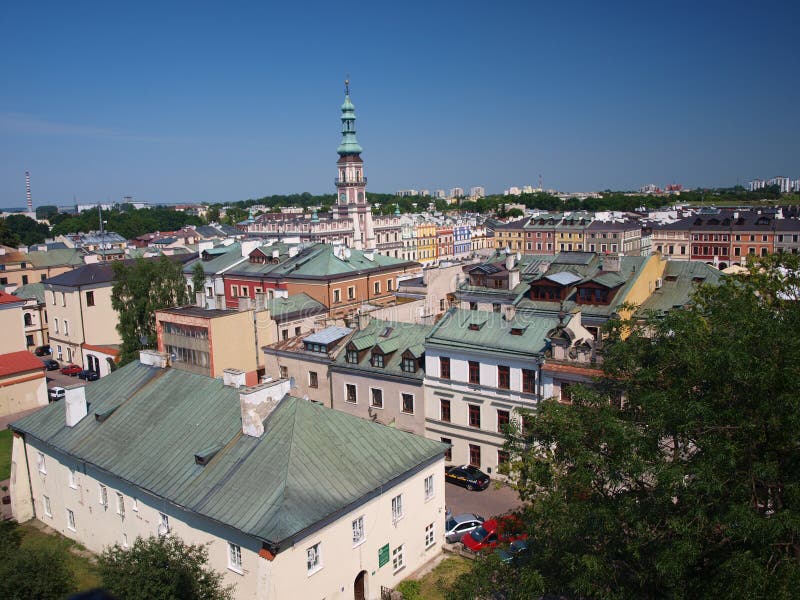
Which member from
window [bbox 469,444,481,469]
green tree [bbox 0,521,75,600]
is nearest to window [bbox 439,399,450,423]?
window [bbox 469,444,481,469]

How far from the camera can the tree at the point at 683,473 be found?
43.0ft

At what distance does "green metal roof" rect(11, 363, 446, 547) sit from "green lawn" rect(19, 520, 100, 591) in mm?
4062

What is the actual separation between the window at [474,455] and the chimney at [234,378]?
544 inches

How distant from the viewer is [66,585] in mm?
18469

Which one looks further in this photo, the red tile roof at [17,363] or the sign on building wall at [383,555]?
the red tile roof at [17,363]

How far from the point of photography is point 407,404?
36406 mm

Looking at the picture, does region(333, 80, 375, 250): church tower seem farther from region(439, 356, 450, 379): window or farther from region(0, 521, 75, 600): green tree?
region(0, 521, 75, 600): green tree

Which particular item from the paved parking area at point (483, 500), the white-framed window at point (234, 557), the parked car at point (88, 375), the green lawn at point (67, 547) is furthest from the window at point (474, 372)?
the parked car at point (88, 375)

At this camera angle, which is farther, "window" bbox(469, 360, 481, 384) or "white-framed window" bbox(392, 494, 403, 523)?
"window" bbox(469, 360, 481, 384)


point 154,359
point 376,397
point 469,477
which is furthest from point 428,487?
point 154,359

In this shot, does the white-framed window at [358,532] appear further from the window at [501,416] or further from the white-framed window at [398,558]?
the window at [501,416]

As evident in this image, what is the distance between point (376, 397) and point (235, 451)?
46.5 ft

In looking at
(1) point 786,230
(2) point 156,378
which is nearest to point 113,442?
(2) point 156,378

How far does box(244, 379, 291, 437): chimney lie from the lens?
23734mm
